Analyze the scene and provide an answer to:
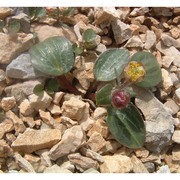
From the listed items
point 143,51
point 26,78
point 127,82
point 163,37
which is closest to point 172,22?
point 163,37

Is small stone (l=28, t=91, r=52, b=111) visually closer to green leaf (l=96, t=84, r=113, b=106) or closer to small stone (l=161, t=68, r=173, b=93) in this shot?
green leaf (l=96, t=84, r=113, b=106)

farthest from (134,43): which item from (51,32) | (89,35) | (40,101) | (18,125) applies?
(18,125)

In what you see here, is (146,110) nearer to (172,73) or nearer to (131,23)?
(172,73)

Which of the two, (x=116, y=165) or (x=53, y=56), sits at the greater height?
(x=53, y=56)

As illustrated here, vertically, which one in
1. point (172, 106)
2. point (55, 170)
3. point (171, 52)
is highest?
point (171, 52)

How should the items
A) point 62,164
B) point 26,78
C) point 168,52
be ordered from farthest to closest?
1. point 168,52
2. point 26,78
3. point 62,164

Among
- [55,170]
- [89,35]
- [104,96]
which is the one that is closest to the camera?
[55,170]

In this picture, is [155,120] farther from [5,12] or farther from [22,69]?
[5,12]
